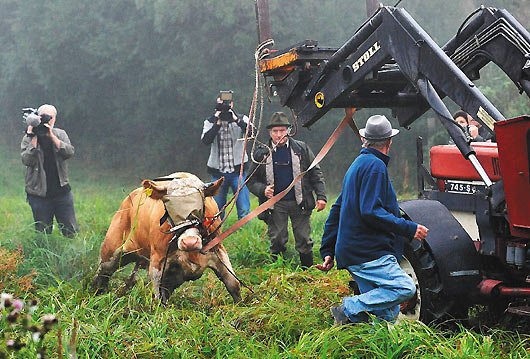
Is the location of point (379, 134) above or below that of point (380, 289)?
above

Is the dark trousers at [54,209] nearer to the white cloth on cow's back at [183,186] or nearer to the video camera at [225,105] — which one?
the video camera at [225,105]

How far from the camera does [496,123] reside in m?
4.67

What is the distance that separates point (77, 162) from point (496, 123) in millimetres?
18987

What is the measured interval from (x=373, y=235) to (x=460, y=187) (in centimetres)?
106

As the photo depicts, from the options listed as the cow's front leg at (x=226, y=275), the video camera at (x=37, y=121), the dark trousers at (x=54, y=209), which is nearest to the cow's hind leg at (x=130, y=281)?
the cow's front leg at (x=226, y=275)

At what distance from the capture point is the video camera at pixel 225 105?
10648mm

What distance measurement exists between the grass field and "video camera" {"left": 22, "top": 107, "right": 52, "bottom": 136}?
1.55 metres

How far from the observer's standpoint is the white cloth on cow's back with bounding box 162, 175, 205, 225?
638 centimetres

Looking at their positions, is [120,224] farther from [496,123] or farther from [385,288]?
[496,123]

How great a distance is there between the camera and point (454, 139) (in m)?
4.96

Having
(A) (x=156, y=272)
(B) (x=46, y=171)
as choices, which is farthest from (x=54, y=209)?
(A) (x=156, y=272)

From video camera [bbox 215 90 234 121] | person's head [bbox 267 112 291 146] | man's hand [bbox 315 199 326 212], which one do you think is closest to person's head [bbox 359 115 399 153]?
man's hand [bbox 315 199 326 212]

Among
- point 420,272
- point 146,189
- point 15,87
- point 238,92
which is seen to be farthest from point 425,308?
point 15,87

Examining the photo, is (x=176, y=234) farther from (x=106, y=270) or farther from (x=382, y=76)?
(x=382, y=76)
